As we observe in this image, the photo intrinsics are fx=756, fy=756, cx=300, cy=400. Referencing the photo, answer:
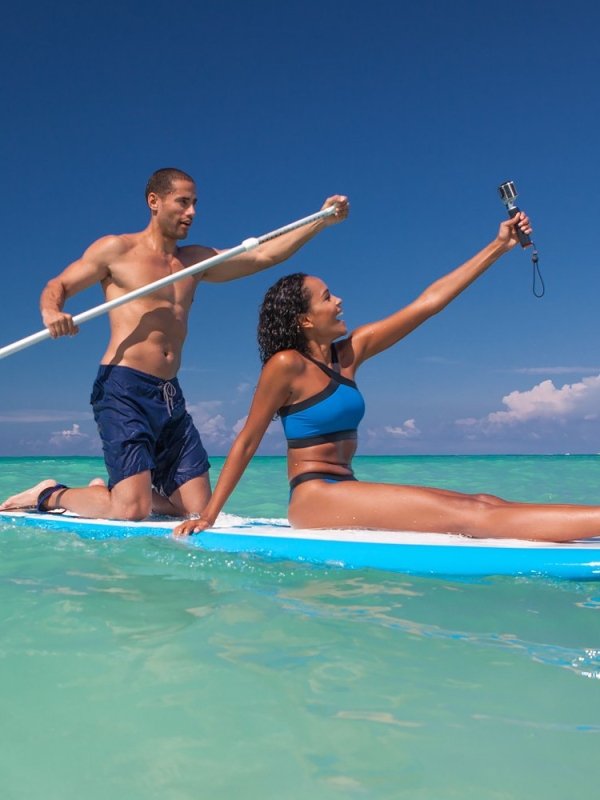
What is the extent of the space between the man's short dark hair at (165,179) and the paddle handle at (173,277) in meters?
0.46

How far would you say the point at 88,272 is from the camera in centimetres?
435

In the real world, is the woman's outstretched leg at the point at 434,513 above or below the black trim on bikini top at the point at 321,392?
below

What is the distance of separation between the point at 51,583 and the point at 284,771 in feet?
5.96

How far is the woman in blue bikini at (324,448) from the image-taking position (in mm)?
3271

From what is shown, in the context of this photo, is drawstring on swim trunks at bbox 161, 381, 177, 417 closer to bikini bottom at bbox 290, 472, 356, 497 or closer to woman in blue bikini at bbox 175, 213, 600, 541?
woman in blue bikini at bbox 175, 213, 600, 541

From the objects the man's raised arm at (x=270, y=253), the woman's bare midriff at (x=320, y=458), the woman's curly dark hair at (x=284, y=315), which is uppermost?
the man's raised arm at (x=270, y=253)

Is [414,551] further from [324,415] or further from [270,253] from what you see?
[270,253]

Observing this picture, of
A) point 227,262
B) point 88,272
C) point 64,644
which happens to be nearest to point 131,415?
point 88,272

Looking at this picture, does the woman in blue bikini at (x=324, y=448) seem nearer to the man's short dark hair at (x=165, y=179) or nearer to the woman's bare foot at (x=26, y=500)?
the man's short dark hair at (x=165, y=179)

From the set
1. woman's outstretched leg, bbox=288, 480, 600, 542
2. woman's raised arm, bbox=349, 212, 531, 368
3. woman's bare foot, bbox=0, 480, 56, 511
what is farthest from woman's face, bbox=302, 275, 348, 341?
woman's bare foot, bbox=0, 480, 56, 511

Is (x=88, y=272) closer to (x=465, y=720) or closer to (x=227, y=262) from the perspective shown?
(x=227, y=262)

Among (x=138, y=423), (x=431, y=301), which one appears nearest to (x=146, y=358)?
(x=138, y=423)

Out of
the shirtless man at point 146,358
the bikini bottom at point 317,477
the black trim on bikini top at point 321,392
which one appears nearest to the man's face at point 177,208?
the shirtless man at point 146,358

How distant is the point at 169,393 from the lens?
4484 millimetres
